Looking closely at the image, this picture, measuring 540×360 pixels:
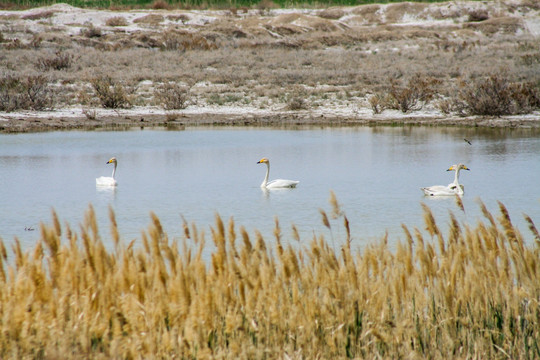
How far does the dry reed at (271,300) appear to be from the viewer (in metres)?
3.64

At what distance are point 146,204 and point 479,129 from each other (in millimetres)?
11870

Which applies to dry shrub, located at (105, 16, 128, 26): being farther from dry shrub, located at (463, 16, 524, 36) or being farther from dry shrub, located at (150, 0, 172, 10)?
dry shrub, located at (463, 16, 524, 36)

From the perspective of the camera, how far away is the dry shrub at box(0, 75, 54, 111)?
21.9 meters

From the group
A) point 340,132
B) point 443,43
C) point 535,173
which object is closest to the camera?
point 535,173

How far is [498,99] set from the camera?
837 inches

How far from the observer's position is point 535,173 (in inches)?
495

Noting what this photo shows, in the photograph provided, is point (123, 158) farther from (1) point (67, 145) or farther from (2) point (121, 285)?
(2) point (121, 285)

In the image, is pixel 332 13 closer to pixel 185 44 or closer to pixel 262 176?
pixel 185 44

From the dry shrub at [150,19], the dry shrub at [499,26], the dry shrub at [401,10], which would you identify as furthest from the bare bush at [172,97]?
the dry shrub at [401,10]

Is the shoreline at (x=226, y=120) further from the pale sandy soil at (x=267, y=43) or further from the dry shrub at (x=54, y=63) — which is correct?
the dry shrub at (x=54, y=63)

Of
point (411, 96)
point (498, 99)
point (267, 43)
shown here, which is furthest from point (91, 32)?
point (498, 99)

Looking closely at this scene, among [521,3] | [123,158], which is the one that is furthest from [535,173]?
[521,3]

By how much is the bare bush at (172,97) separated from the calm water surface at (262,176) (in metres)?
2.86

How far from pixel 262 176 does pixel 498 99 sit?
1048 centimetres
